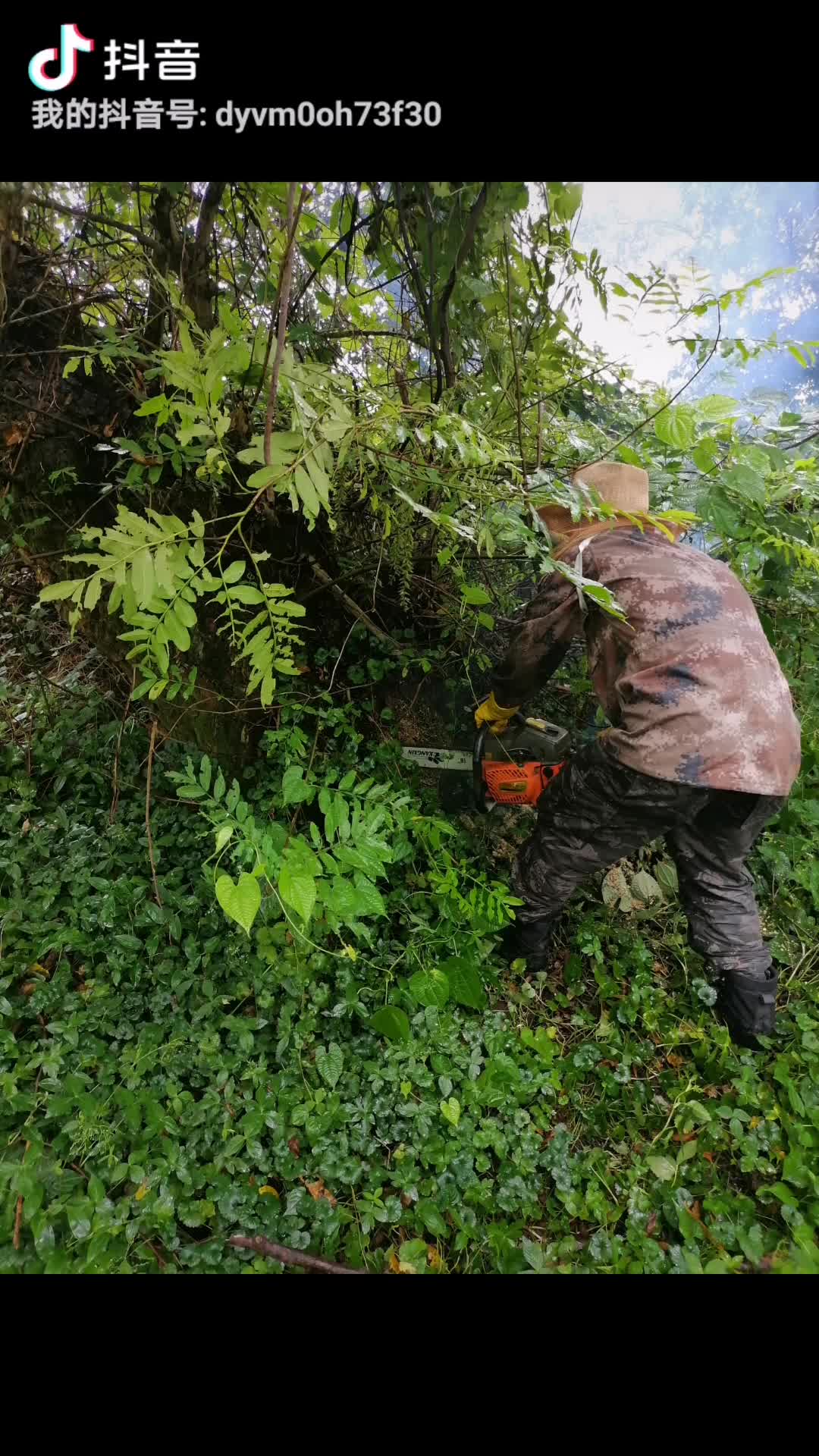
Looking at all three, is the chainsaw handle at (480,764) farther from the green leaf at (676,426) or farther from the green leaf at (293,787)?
the green leaf at (676,426)

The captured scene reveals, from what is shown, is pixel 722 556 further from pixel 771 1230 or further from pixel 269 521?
pixel 771 1230

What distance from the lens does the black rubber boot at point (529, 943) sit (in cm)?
246

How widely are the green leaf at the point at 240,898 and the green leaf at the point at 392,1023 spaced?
0.79 m

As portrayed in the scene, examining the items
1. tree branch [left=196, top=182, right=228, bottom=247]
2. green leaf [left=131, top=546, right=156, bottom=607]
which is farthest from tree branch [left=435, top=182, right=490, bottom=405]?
green leaf [left=131, top=546, right=156, bottom=607]

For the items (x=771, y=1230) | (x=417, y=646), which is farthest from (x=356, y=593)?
(x=771, y=1230)

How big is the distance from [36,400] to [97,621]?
30.1 inches

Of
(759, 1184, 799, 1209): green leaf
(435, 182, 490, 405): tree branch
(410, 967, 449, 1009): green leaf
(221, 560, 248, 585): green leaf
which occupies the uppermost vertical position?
(435, 182, 490, 405): tree branch

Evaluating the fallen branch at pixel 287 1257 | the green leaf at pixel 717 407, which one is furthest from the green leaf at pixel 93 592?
the green leaf at pixel 717 407

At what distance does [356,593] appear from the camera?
8.93 feet

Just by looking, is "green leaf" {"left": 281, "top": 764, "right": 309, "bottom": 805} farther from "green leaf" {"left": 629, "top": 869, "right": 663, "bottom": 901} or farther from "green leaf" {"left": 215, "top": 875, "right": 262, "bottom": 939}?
"green leaf" {"left": 629, "top": 869, "right": 663, "bottom": 901}

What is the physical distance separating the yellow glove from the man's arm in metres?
0.11

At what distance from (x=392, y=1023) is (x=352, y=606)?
5.13 ft

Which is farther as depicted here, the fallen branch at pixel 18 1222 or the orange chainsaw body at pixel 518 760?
the orange chainsaw body at pixel 518 760

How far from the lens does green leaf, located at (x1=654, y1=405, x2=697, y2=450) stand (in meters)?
A: 1.81
